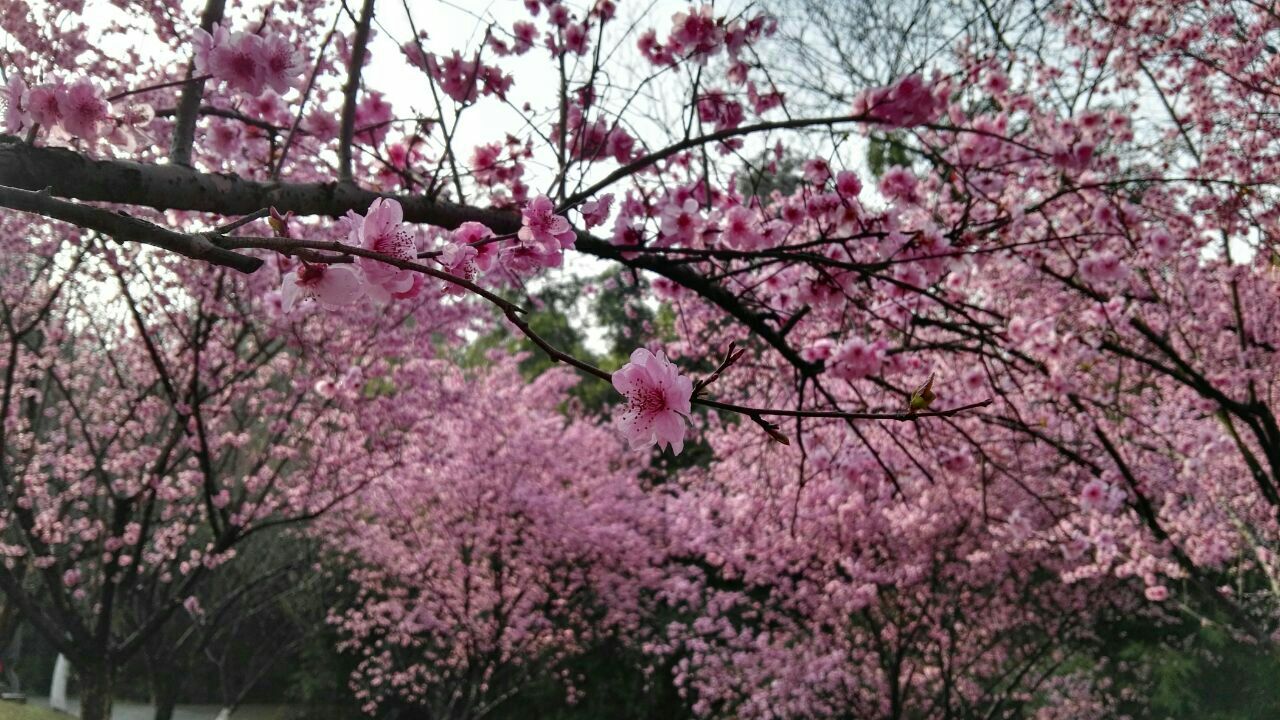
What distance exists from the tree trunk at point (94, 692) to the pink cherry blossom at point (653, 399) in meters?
5.30

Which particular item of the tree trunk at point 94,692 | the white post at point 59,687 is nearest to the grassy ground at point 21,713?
the white post at point 59,687

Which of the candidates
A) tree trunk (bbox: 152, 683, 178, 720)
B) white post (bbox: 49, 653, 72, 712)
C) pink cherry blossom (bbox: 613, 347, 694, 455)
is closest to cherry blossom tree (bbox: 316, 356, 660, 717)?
tree trunk (bbox: 152, 683, 178, 720)

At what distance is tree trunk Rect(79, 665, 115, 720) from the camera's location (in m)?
5.00

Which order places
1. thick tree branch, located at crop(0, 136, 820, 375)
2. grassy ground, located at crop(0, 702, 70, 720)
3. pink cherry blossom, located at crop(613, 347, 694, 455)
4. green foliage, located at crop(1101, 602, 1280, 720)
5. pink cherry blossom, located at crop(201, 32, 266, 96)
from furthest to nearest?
green foliage, located at crop(1101, 602, 1280, 720) → grassy ground, located at crop(0, 702, 70, 720) → pink cherry blossom, located at crop(201, 32, 266, 96) → thick tree branch, located at crop(0, 136, 820, 375) → pink cherry blossom, located at crop(613, 347, 694, 455)

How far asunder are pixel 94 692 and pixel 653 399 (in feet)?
17.8

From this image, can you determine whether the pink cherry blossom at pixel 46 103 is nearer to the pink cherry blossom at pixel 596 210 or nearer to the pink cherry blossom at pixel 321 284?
the pink cherry blossom at pixel 321 284

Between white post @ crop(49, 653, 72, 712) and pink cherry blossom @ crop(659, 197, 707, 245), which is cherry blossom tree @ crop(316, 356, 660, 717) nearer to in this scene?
white post @ crop(49, 653, 72, 712)

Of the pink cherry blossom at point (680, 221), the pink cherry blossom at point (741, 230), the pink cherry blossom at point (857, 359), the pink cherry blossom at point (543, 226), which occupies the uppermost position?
the pink cherry blossom at point (741, 230)

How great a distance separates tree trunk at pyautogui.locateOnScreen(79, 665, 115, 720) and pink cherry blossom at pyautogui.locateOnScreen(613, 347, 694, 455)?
17.4 feet

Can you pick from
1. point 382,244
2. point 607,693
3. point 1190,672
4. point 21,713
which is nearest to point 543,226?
point 382,244

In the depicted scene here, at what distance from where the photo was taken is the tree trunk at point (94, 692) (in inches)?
197

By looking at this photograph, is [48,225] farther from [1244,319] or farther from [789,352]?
[1244,319]

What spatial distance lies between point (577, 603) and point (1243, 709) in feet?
34.9

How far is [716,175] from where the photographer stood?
352 centimetres
